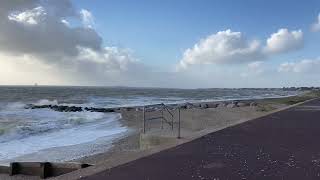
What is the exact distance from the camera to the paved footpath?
25.1ft

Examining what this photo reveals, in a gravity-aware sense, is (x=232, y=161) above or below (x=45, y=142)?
above

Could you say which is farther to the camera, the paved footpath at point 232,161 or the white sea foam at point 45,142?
the white sea foam at point 45,142

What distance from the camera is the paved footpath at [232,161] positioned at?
7645 millimetres

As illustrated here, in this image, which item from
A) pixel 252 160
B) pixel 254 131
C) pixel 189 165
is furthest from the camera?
pixel 254 131

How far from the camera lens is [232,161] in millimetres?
8953

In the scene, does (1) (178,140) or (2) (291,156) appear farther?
(1) (178,140)

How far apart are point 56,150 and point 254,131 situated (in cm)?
680

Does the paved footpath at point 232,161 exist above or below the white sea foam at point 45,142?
above

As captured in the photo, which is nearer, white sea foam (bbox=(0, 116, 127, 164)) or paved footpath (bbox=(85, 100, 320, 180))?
paved footpath (bbox=(85, 100, 320, 180))

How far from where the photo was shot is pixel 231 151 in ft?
33.6

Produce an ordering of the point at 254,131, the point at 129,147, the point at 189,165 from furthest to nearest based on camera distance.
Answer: the point at 129,147
the point at 254,131
the point at 189,165

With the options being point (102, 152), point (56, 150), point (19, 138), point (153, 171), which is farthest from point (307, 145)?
point (19, 138)

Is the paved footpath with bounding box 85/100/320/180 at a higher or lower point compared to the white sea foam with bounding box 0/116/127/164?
higher

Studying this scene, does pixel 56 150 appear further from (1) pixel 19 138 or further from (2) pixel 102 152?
(1) pixel 19 138
